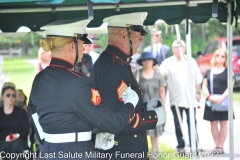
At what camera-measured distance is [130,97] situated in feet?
12.4

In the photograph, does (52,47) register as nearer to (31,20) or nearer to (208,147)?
(31,20)

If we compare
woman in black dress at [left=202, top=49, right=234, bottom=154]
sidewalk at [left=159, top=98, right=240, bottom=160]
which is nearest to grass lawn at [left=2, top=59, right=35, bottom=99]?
sidewalk at [left=159, top=98, right=240, bottom=160]

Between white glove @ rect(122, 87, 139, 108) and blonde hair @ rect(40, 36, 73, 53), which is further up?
blonde hair @ rect(40, 36, 73, 53)

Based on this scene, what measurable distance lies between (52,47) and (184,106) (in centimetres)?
486

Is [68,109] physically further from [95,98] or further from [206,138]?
[206,138]

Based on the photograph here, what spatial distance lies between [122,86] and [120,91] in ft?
0.13

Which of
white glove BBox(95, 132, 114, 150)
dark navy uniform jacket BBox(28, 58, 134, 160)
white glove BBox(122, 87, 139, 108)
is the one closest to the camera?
Result: dark navy uniform jacket BBox(28, 58, 134, 160)

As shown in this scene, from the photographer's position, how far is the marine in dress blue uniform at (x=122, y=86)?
13.2 feet

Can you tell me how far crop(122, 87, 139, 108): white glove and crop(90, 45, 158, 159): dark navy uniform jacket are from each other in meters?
0.11

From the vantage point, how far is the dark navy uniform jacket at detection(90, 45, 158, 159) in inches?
158

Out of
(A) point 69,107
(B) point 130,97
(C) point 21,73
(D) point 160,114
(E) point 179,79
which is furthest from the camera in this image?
(C) point 21,73

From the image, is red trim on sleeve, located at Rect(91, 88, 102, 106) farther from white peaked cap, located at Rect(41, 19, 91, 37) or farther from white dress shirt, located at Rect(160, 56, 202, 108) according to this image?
white dress shirt, located at Rect(160, 56, 202, 108)

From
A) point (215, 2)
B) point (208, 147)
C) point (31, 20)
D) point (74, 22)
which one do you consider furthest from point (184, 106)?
point (74, 22)

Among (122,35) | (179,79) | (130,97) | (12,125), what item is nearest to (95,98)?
(130,97)
